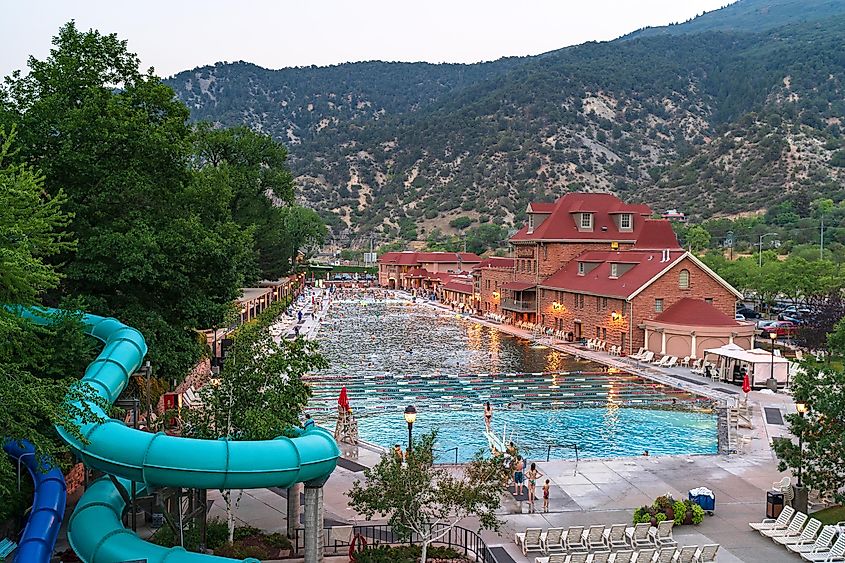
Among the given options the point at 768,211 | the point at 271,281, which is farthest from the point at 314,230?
the point at 768,211

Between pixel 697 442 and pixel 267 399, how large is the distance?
57.8ft

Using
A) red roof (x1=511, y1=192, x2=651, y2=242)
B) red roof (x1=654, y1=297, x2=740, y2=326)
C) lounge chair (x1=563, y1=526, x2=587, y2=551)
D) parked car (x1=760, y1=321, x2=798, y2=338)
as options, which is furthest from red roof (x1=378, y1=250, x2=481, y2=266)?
lounge chair (x1=563, y1=526, x2=587, y2=551)

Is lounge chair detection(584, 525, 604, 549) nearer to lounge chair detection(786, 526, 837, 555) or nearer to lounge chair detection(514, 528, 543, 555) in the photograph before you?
lounge chair detection(514, 528, 543, 555)

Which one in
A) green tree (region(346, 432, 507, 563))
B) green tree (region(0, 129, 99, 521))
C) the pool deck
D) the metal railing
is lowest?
the pool deck

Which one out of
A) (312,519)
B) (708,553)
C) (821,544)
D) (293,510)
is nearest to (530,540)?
(708,553)

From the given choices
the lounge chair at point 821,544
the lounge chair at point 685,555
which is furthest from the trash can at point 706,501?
the lounge chair at point 685,555

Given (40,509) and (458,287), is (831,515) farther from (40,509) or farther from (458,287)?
(458,287)

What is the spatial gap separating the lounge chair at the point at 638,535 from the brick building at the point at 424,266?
339ft

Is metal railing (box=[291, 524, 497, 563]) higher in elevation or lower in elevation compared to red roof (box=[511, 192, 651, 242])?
lower

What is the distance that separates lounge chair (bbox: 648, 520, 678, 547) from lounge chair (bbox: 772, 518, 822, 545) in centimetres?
226

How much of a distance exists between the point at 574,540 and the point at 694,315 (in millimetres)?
32748

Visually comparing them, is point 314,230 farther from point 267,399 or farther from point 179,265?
point 267,399

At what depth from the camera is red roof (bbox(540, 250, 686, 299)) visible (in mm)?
51656

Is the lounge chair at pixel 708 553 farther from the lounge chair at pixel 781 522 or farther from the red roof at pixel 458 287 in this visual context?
the red roof at pixel 458 287
